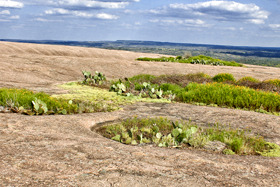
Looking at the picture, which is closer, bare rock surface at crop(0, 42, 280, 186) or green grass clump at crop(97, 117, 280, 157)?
bare rock surface at crop(0, 42, 280, 186)

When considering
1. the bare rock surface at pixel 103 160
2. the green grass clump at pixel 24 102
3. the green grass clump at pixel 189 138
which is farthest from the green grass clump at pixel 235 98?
the green grass clump at pixel 24 102

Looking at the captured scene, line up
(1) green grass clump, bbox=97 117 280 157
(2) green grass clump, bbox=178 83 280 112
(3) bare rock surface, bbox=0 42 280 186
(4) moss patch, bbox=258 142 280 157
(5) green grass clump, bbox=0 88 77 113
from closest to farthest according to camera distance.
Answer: (3) bare rock surface, bbox=0 42 280 186
(4) moss patch, bbox=258 142 280 157
(1) green grass clump, bbox=97 117 280 157
(5) green grass clump, bbox=0 88 77 113
(2) green grass clump, bbox=178 83 280 112

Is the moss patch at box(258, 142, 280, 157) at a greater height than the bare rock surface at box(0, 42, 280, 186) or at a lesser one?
lesser

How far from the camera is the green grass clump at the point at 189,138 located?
197 inches

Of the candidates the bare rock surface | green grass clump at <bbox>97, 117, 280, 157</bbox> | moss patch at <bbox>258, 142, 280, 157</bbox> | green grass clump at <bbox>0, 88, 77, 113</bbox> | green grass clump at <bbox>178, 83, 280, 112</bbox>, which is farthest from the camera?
green grass clump at <bbox>178, 83, 280, 112</bbox>

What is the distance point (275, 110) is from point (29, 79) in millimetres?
11918

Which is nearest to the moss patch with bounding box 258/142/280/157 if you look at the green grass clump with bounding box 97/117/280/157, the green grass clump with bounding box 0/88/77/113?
the green grass clump with bounding box 97/117/280/157

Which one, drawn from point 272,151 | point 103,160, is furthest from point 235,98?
point 103,160

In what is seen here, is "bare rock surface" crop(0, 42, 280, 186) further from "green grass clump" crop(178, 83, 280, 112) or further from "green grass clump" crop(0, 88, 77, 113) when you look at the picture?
"green grass clump" crop(178, 83, 280, 112)

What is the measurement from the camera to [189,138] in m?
5.40

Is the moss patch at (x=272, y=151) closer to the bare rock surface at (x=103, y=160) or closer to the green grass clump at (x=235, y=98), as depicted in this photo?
the bare rock surface at (x=103, y=160)

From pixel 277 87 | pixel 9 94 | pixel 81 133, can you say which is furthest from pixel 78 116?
pixel 277 87

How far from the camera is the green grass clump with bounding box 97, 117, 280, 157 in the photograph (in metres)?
5.01

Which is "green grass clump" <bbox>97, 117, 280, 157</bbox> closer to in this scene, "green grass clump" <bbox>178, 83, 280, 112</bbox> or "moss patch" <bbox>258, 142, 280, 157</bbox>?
"moss patch" <bbox>258, 142, 280, 157</bbox>
